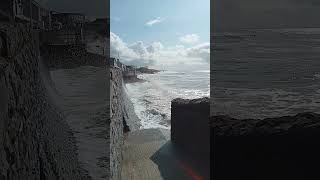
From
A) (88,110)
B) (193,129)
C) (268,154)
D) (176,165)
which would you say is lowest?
(176,165)

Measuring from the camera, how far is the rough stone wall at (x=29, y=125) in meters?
1.25

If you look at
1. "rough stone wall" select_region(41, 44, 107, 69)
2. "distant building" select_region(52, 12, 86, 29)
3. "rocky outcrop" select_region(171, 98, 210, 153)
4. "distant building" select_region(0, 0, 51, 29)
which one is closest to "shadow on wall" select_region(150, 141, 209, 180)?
"rocky outcrop" select_region(171, 98, 210, 153)

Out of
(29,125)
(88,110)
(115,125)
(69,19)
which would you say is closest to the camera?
(29,125)

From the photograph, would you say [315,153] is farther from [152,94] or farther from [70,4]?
[152,94]

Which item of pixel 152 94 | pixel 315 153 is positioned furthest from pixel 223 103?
pixel 152 94

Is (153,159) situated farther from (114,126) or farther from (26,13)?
(26,13)

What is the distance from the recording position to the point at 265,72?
8.38 ft

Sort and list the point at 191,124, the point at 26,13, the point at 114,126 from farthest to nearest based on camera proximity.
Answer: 1. the point at 191,124
2. the point at 114,126
3. the point at 26,13

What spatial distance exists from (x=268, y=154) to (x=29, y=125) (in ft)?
6.08

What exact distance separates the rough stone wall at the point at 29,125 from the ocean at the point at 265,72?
1162 mm

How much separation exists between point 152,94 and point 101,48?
25.4 ft

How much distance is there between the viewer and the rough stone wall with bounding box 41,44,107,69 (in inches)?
83.2

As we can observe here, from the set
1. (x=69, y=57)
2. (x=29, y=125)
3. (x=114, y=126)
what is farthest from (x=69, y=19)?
(x=114, y=126)

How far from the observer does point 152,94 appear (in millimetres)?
10000
